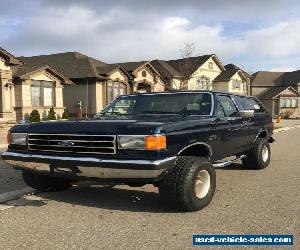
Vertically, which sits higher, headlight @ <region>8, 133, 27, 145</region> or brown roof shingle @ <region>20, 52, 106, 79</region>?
brown roof shingle @ <region>20, 52, 106, 79</region>

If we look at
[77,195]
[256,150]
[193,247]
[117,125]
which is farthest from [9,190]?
[256,150]

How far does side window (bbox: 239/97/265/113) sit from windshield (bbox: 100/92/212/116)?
1.53 metres

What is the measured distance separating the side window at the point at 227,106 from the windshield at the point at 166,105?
0.34 metres

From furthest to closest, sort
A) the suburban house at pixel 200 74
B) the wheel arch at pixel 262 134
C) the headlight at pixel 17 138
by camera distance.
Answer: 1. the suburban house at pixel 200 74
2. the wheel arch at pixel 262 134
3. the headlight at pixel 17 138

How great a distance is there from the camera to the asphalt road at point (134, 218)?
14.8ft

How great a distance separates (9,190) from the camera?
686cm

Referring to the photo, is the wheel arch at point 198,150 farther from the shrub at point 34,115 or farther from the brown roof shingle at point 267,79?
the brown roof shingle at point 267,79

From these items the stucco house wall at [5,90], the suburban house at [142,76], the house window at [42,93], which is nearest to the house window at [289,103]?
the suburban house at [142,76]

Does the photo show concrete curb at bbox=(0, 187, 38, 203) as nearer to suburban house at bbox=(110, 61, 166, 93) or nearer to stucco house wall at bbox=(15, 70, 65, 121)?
stucco house wall at bbox=(15, 70, 65, 121)

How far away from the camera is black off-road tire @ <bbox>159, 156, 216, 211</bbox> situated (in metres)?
5.38

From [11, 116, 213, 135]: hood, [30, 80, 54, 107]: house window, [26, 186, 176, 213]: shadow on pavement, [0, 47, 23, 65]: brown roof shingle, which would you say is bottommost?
[26, 186, 176, 213]: shadow on pavement

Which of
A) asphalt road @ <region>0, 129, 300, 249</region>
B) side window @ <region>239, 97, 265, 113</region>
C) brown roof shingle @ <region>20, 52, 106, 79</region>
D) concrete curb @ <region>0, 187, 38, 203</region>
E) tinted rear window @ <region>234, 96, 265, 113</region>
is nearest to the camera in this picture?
asphalt road @ <region>0, 129, 300, 249</region>

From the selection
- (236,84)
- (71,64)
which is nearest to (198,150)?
(71,64)

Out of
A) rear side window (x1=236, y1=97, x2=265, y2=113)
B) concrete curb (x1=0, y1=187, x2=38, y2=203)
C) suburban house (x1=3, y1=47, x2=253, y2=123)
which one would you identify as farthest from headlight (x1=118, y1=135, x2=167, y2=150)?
suburban house (x1=3, y1=47, x2=253, y2=123)
